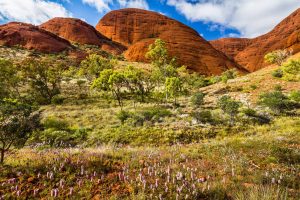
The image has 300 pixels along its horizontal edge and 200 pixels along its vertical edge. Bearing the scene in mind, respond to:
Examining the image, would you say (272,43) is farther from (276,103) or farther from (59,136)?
(59,136)

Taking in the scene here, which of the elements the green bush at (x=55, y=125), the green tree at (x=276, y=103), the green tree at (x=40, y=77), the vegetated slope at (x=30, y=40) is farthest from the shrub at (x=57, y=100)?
the vegetated slope at (x=30, y=40)

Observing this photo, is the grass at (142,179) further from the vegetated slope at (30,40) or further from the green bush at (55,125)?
the vegetated slope at (30,40)

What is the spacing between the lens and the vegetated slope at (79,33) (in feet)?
360

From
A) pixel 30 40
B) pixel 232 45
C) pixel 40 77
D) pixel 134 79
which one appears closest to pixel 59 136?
pixel 134 79

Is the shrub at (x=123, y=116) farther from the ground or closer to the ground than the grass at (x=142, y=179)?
farther from the ground

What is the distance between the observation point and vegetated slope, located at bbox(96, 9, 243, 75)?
3632 inches

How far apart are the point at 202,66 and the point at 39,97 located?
72.6m

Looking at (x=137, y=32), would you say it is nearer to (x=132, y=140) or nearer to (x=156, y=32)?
(x=156, y=32)

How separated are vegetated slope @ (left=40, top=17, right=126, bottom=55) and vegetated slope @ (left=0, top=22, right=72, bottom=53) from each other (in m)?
19.7

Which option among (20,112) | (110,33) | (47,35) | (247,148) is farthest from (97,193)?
(110,33)

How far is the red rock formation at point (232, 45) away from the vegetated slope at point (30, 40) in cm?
12091

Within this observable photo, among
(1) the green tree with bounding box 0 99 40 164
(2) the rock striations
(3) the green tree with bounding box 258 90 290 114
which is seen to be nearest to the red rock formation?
(2) the rock striations

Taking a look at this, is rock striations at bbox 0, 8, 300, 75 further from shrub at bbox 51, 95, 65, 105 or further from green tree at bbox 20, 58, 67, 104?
shrub at bbox 51, 95, 65, 105

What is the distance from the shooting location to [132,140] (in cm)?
1411
